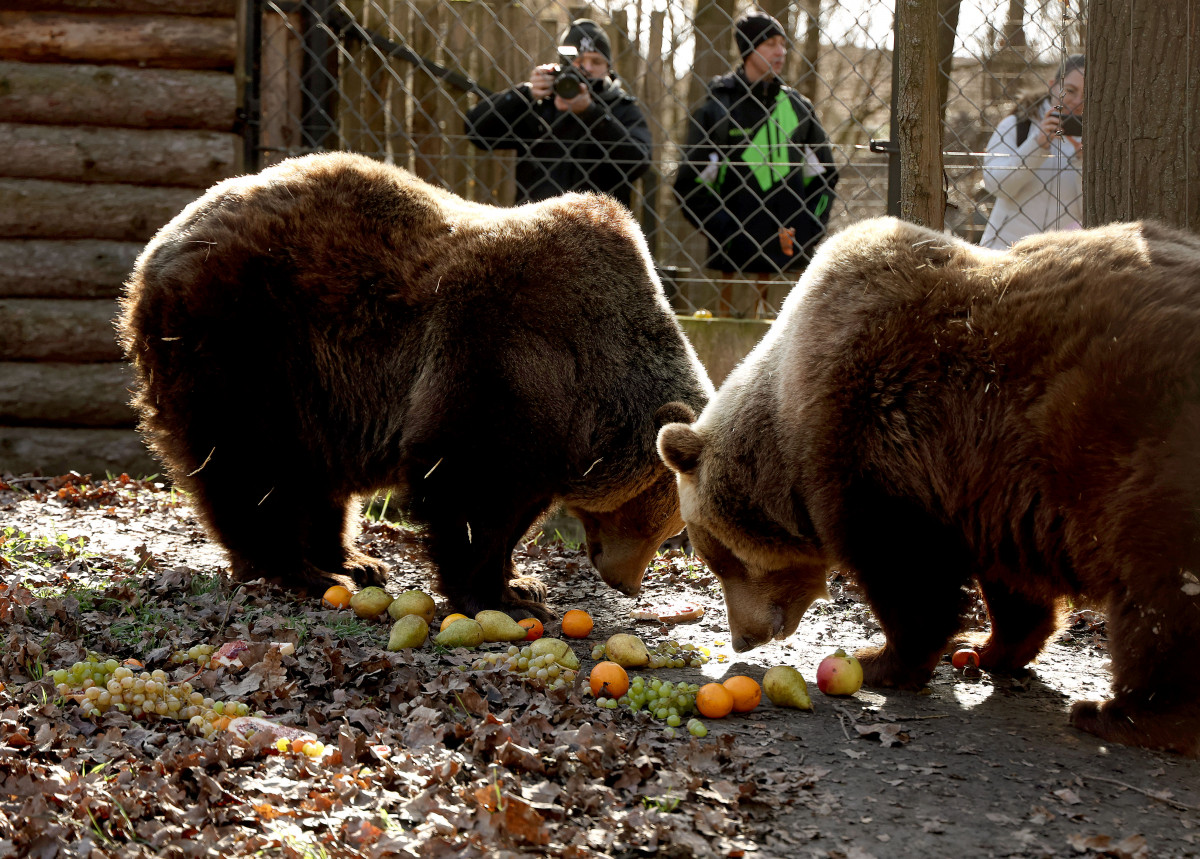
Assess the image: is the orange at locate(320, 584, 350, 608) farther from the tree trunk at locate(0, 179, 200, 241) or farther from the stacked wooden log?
the tree trunk at locate(0, 179, 200, 241)

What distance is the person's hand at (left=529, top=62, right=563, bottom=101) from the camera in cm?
695

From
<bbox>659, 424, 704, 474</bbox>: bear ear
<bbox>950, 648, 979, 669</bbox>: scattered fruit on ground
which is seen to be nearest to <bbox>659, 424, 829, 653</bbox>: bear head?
<bbox>659, 424, 704, 474</bbox>: bear ear

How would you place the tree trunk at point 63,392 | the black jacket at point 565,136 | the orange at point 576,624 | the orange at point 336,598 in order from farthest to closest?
the tree trunk at point 63,392, the black jacket at point 565,136, the orange at point 336,598, the orange at point 576,624

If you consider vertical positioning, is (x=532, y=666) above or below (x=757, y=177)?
below

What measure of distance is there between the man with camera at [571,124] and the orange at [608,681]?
4.07 metres

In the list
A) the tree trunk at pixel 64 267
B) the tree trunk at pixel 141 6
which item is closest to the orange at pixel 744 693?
the tree trunk at pixel 64 267

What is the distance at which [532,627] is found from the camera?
4305 mm

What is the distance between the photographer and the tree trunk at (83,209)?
7.08m

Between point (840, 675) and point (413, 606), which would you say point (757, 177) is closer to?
point (413, 606)

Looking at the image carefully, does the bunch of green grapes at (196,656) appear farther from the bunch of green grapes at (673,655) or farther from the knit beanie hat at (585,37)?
the knit beanie hat at (585,37)

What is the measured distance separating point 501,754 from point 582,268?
7.74 ft

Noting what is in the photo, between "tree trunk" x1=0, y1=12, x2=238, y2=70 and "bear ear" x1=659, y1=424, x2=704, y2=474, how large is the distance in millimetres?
4659

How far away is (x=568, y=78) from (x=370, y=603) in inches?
155

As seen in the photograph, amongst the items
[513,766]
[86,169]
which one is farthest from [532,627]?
[86,169]
